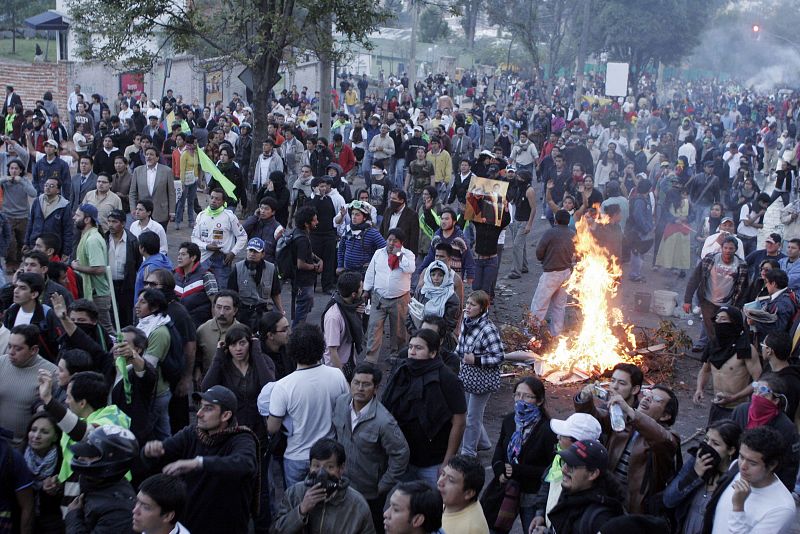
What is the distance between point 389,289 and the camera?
33.4ft

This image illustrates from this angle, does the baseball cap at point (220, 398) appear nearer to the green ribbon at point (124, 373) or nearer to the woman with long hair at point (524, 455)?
the green ribbon at point (124, 373)

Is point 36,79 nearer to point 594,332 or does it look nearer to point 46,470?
point 594,332

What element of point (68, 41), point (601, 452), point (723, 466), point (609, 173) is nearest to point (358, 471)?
Result: point (601, 452)

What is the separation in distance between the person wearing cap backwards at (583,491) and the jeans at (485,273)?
295 inches

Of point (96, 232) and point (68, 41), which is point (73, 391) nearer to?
point (96, 232)

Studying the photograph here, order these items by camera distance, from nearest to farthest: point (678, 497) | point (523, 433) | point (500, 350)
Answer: point (678, 497), point (523, 433), point (500, 350)

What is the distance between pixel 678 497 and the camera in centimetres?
568

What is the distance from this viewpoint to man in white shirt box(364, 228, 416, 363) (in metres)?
10.2

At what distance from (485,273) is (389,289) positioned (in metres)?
2.89

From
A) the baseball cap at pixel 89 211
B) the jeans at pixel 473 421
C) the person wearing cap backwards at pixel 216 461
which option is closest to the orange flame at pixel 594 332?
the jeans at pixel 473 421

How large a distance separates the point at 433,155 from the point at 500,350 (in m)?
10.9

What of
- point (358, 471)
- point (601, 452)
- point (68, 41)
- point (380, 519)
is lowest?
point (380, 519)

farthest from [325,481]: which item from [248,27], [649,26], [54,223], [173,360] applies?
[649,26]

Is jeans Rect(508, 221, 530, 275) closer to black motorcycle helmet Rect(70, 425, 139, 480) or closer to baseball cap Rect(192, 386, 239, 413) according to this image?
baseball cap Rect(192, 386, 239, 413)
